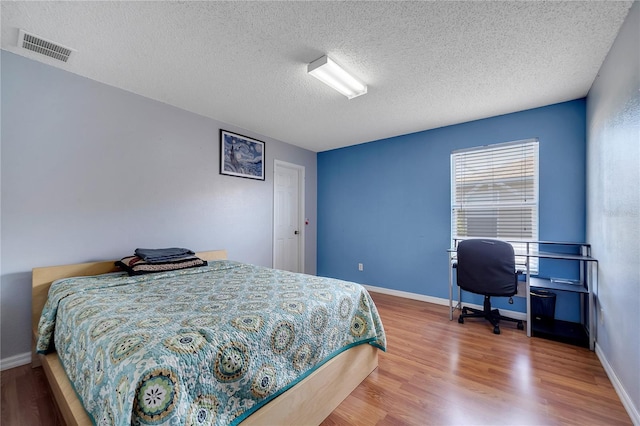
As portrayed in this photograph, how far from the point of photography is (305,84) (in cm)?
256

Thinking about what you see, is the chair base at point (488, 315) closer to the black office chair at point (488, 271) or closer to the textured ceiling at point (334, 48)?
the black office chair at point (488, 271)

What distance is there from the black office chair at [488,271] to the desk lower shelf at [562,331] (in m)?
0.18

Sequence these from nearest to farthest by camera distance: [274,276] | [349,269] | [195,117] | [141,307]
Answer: [141,307], [274,276], [195,117], [349,269]

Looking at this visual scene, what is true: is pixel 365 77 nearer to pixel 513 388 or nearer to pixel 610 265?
pixel 610 265

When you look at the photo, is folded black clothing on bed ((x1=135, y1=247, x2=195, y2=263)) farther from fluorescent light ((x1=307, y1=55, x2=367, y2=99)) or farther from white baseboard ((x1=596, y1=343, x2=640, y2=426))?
white baseboard ((x1=596, y1=343, x2=640, y2=426))

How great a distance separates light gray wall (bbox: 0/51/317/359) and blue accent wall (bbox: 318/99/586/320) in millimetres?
1923

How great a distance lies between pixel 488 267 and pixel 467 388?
1.35m

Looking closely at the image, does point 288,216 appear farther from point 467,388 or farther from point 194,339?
point 194,339

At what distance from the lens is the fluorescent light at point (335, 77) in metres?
2.15

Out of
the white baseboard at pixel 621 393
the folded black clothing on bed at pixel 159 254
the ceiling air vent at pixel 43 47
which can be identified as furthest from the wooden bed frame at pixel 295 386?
the ceiling air vent at pixel 43 47

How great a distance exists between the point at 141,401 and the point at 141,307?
774mm

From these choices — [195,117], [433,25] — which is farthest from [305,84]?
[195,117]

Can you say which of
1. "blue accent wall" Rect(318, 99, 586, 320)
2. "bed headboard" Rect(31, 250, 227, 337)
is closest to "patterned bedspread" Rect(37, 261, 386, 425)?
"bed headboard" Rect(31, 250, 227, 337)

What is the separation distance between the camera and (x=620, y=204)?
180 centimetres
